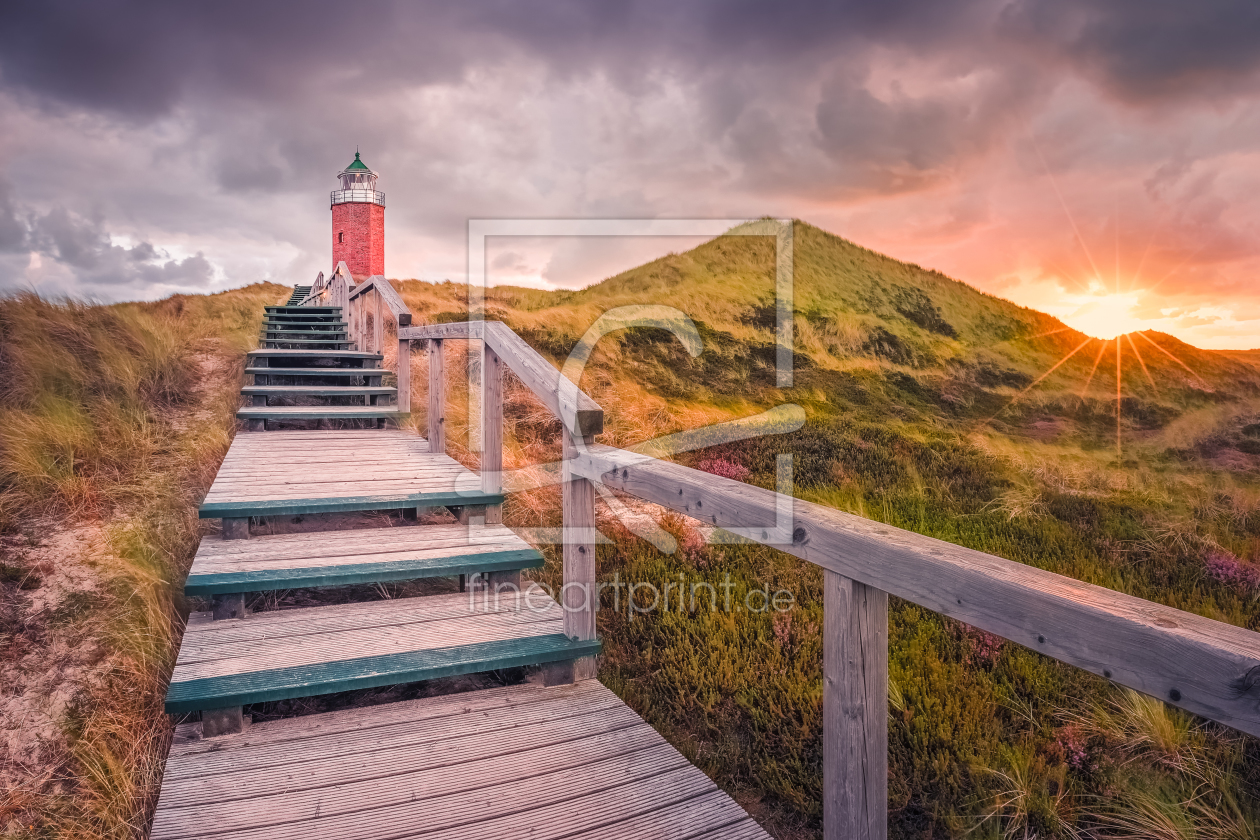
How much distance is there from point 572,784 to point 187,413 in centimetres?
762

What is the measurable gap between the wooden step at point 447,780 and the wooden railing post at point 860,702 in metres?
0.49

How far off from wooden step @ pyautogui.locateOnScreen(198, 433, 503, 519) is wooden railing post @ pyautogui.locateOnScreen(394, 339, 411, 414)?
1061 millimetres

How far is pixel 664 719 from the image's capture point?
337 cm

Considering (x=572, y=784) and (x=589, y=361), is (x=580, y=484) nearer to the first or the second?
(x=572, y=784)

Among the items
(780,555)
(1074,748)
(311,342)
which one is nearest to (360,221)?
(311,342)

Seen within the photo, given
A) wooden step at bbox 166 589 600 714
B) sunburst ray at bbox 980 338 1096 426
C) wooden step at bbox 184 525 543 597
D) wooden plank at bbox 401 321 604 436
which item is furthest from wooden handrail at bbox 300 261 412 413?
sunburst ray at bbox 980 338 1096 426

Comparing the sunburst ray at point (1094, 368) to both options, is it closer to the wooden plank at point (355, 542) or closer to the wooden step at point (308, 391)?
the wooden step at point (308, 391)

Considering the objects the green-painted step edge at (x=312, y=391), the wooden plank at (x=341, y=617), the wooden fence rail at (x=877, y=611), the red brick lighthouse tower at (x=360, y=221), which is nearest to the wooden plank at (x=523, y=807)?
the wooden fence rail at (x=877, y=611)

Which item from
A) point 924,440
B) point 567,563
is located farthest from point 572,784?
point 924,440

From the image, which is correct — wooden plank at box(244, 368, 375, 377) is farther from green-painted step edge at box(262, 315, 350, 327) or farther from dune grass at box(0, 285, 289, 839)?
green-painted step edge at box(262, 315, 350, 327)

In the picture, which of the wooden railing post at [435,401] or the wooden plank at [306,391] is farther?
the wooden plank at [306,391]

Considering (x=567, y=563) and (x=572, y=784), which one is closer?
(x=572, y=784)

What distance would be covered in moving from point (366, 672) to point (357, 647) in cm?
28

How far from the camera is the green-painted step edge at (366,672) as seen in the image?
263cm
